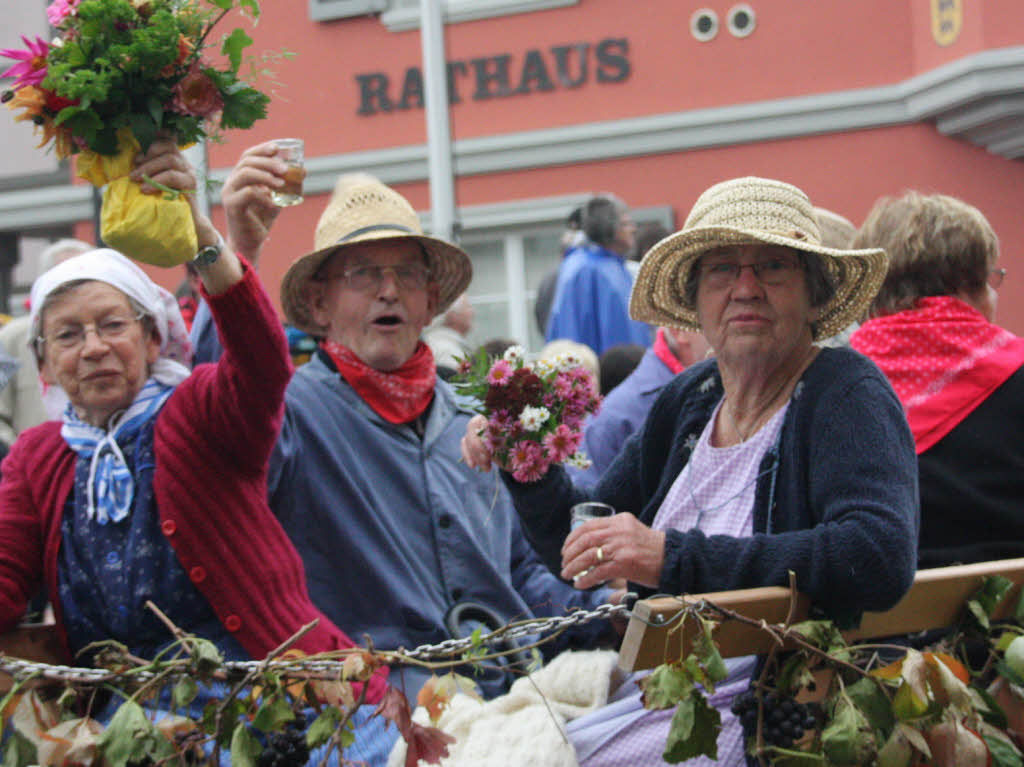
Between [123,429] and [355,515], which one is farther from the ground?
[123,429]

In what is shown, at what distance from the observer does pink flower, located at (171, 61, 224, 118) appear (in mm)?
2850

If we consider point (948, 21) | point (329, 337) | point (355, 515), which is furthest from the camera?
point (948, 21)

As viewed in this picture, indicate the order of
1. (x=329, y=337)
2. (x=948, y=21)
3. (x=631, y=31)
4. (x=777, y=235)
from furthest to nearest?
1. (x=631, y=31)
2. (x=948, y=21)
3. (x=329, y=337)
4. (x=777, y=235)

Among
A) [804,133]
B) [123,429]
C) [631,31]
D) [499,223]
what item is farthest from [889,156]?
[123,429]

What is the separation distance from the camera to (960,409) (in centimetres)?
347

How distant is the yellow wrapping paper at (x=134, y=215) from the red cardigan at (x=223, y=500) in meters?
0.26

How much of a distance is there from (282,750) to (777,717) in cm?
90

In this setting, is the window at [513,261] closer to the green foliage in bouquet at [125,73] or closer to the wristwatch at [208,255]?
the wristwatch at [208,255]

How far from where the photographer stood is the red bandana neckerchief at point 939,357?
3467 millimetres

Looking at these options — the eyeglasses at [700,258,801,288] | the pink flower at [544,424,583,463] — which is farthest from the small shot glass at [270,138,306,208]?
the eyeglasses at [700,258,801,288]

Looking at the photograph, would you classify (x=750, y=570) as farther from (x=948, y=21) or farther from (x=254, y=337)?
(x=948, y=21)

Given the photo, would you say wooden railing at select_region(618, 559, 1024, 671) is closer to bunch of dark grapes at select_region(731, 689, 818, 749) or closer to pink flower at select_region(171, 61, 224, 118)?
bunch of dark grapes at select_region(731, 689, 818, 749)

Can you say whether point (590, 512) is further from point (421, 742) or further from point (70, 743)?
point (70, 743)

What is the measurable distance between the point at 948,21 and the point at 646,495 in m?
9.86
